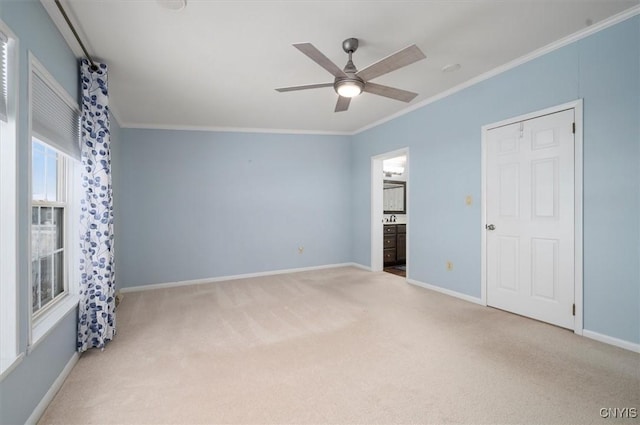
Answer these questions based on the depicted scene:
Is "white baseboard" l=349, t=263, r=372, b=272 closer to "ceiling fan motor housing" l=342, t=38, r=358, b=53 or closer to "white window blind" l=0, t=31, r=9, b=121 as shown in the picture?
"ceiling fan motor housing" l=342, t=38, r=358, b=53

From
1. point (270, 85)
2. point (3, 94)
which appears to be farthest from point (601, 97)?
point (3, 94)

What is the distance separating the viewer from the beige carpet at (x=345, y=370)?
1.81m

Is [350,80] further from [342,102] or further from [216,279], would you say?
[216,279]

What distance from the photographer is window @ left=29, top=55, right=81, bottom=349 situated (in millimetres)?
1919

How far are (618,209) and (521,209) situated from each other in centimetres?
80

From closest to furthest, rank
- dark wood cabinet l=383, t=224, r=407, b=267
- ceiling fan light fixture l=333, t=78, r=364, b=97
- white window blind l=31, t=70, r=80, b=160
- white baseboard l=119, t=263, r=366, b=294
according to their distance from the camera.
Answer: white window blind l=31, t=70, r=80, b=160 → ceiling fan light fixture l=333, t=78, r=364, b=97 → white baseboard l=119, t=263, r=366, b=294 → dark wood cabinet l=383, t=224, r=407, b=267

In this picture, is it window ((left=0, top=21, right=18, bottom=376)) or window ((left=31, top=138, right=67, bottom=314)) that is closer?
window ((left=0, top=21, right=18, bottom=376))

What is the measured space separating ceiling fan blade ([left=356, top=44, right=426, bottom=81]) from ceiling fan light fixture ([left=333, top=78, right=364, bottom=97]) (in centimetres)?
6

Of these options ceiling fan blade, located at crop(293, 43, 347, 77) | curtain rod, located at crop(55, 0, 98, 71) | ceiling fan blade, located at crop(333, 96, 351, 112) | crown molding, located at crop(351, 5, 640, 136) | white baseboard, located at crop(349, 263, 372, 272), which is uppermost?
crown molding, located at crop(351, 5, 640, 136)

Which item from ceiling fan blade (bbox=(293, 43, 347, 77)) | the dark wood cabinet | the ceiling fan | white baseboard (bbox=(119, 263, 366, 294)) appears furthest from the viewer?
the dark wood cabinet

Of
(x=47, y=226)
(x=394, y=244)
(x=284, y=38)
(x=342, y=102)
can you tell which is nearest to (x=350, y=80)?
(x=342, y=102)

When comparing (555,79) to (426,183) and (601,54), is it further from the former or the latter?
(426,183)

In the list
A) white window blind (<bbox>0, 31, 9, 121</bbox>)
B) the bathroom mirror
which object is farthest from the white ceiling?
the bathroom mirror

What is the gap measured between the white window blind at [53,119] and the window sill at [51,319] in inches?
46.8
